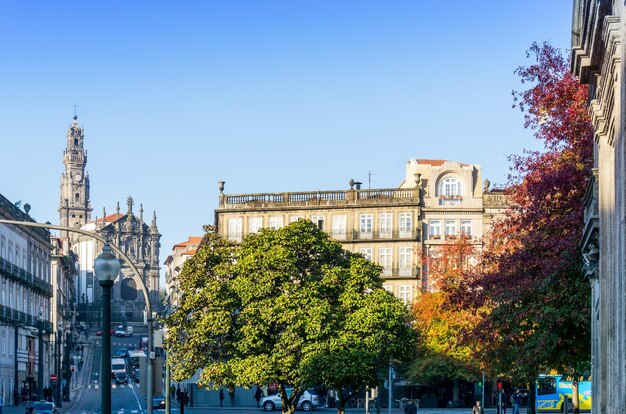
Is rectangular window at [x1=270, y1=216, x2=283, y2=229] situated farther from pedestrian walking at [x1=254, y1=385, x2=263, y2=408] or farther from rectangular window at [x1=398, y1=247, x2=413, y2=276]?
pedestrian walking at [x1=254, y1=385, x2=263, y2=408]

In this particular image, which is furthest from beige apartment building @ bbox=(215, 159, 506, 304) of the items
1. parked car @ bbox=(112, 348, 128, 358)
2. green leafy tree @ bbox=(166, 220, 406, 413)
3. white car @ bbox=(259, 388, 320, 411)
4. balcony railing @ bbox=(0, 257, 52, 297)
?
green leafy tree @ bbox=(166, 220, 406, 413)

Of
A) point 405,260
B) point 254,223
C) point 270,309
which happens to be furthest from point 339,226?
point 270,309

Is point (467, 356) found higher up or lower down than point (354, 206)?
lower down

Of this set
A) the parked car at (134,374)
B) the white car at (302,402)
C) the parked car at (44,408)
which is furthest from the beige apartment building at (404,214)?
the parked car at (44,408)

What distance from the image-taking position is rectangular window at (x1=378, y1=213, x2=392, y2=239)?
98.7 metres

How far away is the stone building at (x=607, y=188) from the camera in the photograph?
18.9 meters

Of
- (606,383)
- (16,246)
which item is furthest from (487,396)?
(606,383)

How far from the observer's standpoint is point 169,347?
53.5 meters

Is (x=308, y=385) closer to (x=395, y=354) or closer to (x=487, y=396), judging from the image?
(x=395, y=354)

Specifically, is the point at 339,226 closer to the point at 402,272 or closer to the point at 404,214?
the point at 404,214

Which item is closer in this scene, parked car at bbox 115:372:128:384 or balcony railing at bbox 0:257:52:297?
balcony railing at bbox 0:257:52:297

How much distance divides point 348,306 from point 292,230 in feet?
12.5

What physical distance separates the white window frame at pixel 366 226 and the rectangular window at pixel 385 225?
73cm

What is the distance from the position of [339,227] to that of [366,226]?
6.83 feet
